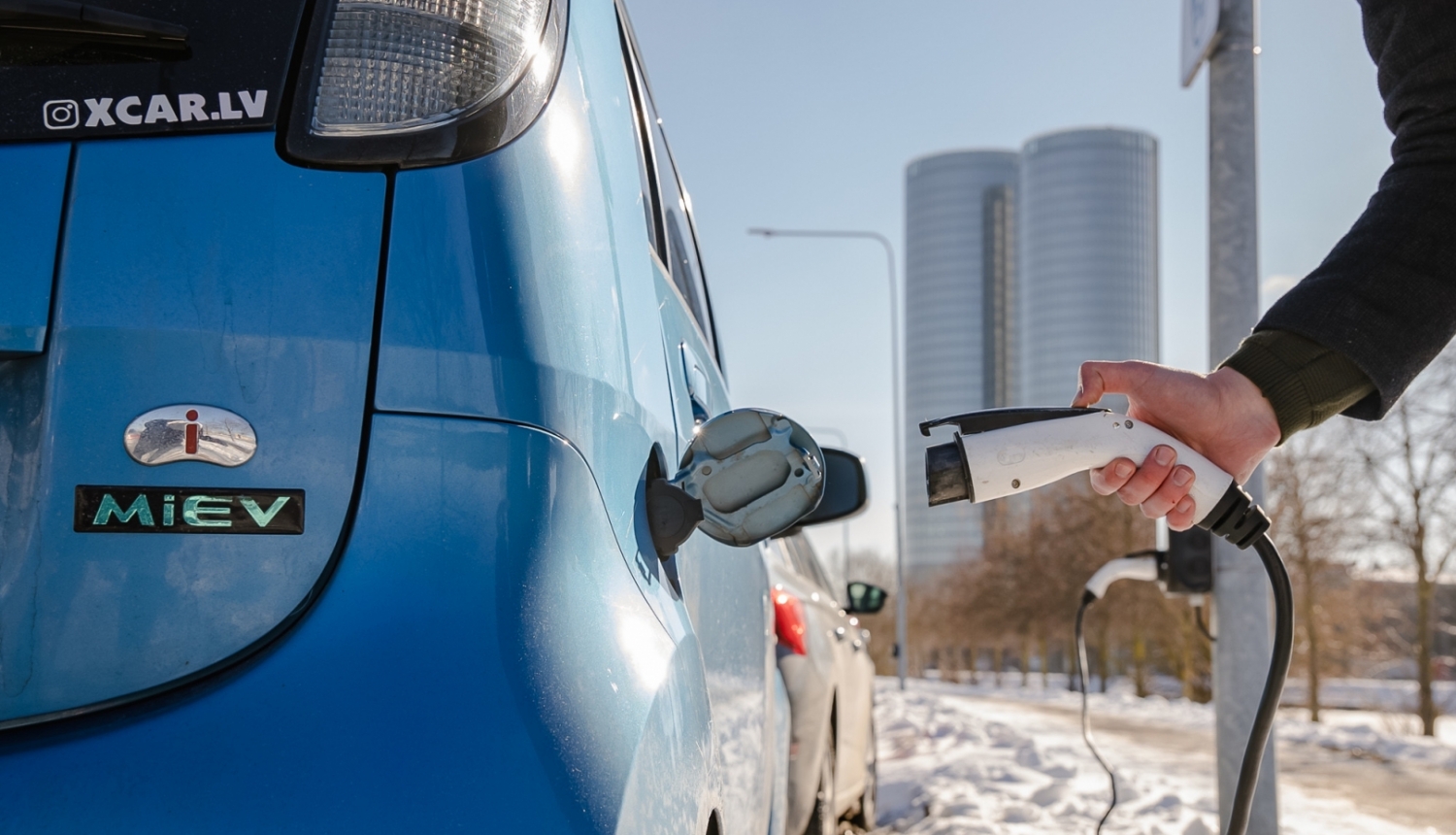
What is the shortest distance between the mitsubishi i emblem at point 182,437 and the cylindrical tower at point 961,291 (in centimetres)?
15485

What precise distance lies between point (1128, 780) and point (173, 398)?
9529 millimetres

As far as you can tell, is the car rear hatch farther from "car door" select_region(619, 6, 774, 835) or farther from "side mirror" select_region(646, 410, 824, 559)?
"car door" select_region(619, 6, 774, 835)

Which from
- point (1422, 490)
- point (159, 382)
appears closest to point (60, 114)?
point (159, 382)

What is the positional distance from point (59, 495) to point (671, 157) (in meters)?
1.71

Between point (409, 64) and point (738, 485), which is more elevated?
point (409, 64)

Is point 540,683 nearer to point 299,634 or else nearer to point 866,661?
point 299,634

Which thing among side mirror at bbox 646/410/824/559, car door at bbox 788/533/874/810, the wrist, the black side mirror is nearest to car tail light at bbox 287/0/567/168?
side mirror at bbox 646/410/824/559

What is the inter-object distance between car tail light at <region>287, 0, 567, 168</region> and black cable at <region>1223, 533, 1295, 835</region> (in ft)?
4.50

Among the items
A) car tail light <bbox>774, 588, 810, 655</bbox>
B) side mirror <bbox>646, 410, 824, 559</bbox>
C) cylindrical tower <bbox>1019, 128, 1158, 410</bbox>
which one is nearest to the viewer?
side mirror <bbox>646, 410, 824, 559</bbox>

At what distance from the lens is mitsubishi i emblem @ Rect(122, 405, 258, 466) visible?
121cm

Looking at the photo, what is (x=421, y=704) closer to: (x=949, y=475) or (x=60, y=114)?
(x=60, y=114)

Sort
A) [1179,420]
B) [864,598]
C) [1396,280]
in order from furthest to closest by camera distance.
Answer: [864,598] < [1179,420] < [1396,280]

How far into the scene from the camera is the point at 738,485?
1522mm

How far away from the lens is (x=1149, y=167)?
6048 inches
